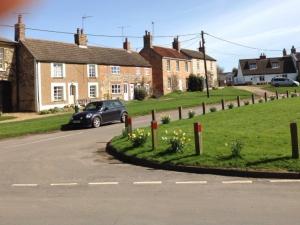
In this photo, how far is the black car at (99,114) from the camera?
2988 cm

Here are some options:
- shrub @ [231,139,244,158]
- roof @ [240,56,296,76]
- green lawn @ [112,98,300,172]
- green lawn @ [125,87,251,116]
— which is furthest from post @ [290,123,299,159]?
roof @ [240,56,296,76]

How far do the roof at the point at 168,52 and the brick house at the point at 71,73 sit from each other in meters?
6.13

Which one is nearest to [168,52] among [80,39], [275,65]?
[80,39]

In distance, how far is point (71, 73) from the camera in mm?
51688

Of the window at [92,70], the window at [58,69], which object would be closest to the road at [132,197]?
the window at [58,69]

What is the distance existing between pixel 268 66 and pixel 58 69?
72697 millimetres

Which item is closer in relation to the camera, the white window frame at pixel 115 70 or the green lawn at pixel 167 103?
the green lawn at pixel 167 103

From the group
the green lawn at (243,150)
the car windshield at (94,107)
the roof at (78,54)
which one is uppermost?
the roof at (78,54)

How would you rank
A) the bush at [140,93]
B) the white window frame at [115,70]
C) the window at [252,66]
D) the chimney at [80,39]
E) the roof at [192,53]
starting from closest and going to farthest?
the chimney at [80,39] → the white window frame at [115,70] → the bush at [140,93] → the roof at [192,53] → the window at [252,66]

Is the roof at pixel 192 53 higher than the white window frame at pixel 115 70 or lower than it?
higher

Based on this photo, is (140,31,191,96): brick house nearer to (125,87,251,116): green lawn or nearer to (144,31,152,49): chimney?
(144,31,152,49): chimney

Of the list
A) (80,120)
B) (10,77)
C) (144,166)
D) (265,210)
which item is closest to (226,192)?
(265,210)

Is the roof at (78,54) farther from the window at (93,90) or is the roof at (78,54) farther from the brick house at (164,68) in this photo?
the brick house at (164,68)

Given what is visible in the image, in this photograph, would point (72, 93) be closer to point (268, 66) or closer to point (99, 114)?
point (99, 114)
